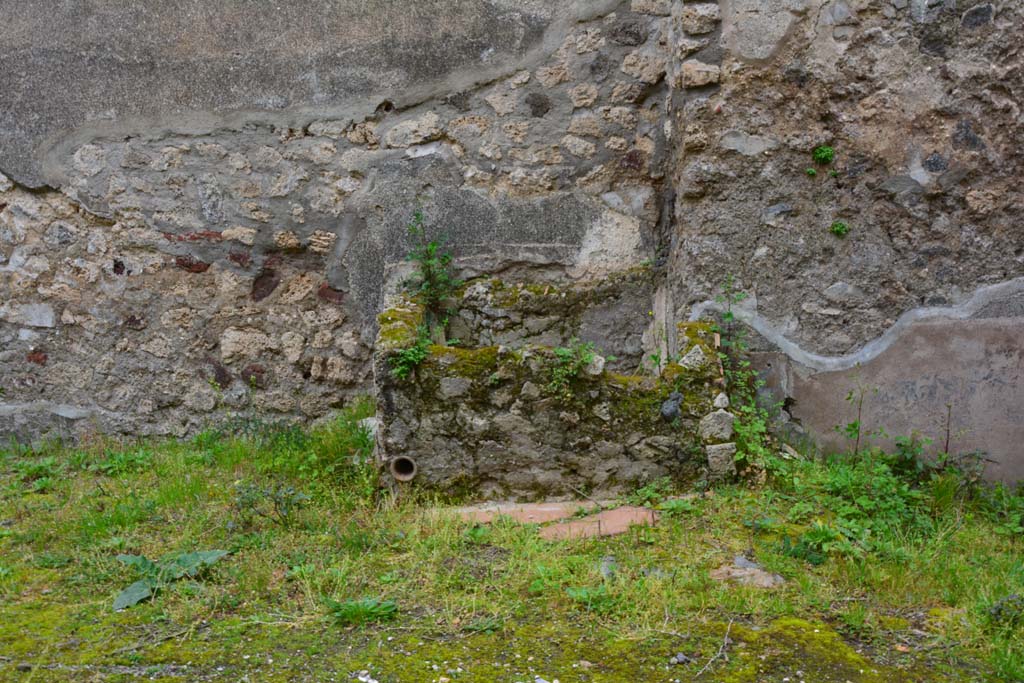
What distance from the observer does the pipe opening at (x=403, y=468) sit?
3.62m

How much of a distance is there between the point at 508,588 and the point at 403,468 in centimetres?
101

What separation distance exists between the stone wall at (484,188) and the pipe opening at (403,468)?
1.14 metres

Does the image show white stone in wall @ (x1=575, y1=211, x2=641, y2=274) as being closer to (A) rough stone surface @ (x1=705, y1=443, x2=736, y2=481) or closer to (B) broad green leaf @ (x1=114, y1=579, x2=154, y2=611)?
(A) rough stone surface @ (x1=705, y1=443, x2=736, y2=481)

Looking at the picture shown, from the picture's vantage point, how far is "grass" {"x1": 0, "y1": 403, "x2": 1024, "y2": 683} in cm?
234

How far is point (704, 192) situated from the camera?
12.8 feet

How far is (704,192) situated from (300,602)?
95.7 inches

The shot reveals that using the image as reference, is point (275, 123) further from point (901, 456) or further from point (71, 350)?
point (901, 456)

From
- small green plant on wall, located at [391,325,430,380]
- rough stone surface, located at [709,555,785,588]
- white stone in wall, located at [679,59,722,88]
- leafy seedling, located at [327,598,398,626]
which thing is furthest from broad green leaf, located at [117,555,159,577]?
white stone in wall, located at [679,59,722,88]

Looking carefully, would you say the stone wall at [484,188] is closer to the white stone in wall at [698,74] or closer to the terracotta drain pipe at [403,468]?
the white stone in wall at [698,74]

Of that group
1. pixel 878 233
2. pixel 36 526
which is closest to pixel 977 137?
pixel 878 233

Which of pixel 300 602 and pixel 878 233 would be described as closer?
pixel 300 602

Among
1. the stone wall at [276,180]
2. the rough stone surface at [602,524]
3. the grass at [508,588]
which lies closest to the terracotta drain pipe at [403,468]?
the grass at [508,588]

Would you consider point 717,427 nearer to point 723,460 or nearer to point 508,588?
point 723,460

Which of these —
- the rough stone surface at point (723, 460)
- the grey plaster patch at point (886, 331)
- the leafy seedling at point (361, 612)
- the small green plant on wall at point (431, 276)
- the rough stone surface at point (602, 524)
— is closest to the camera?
the leafy seedling at point (361, 612)
